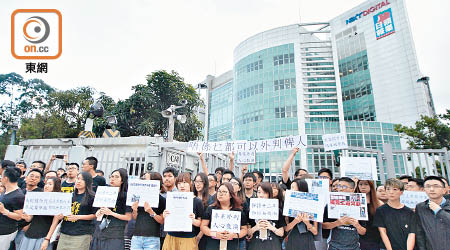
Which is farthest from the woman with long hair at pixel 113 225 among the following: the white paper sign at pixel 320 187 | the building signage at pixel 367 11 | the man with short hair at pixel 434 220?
the building signage at pixel 367 11

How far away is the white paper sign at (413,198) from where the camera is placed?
396cm

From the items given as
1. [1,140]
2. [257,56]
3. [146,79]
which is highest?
[257,56]

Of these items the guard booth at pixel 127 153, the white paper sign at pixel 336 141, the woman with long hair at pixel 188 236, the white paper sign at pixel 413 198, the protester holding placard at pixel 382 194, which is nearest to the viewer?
the woman with long hair at pixel 188 236

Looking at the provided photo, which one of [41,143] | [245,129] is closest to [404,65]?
[245,129]

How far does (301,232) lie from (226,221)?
40.2 inches

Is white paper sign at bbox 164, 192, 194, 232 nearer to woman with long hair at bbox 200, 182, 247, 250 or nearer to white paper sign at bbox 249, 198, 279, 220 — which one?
woman with long hair at bbox 200, 182, 247, 250

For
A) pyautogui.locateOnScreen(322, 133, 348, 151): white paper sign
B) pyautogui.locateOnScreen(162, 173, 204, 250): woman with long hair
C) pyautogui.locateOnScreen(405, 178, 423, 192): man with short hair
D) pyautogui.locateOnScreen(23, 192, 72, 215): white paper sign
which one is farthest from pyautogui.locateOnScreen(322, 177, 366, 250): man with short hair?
pyautogui.locateOnScreen(23, 192, 72, 215): white paper sign

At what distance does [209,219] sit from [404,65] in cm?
4154

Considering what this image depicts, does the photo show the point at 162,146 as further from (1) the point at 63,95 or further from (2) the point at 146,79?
(1) the point at 63,95

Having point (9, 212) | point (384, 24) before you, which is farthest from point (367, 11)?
point (9, 212)

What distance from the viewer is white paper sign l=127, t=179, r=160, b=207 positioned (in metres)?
3.51

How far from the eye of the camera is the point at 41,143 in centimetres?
965

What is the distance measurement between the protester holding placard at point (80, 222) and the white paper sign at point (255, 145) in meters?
3.07

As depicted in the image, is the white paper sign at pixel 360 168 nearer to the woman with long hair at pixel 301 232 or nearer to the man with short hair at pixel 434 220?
the man with short hair at pixel 434 220
